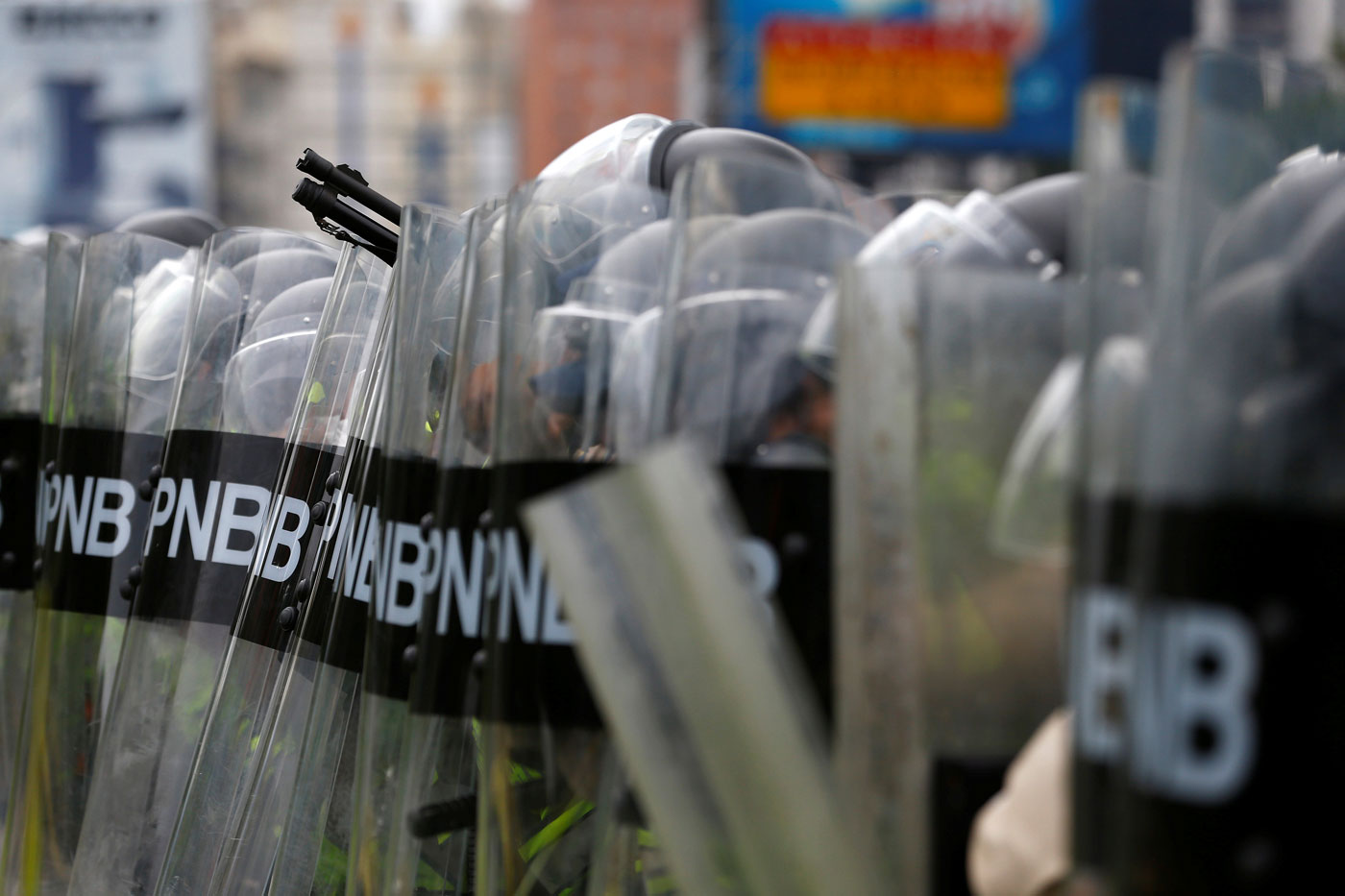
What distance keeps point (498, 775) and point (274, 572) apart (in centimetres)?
68

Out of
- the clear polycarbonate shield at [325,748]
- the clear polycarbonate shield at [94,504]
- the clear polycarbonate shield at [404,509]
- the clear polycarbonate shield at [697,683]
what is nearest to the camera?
the clear polycarbonate shield at [697,683]

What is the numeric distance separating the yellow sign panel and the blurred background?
0.08 ft

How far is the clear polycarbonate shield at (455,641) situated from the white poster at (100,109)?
103ft

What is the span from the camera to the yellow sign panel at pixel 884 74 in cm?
1953

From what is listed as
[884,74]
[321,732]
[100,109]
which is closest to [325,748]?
[321,732]

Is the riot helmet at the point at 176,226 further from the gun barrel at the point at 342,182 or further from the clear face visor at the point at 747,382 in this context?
the clear face visor at the point at 747,382

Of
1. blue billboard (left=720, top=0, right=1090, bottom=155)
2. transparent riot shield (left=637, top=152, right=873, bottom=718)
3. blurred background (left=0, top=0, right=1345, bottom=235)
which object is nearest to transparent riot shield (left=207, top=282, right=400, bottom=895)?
transparent riot shield (left=637, top=152, right=873, bottom=718)

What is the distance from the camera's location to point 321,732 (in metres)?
1.88

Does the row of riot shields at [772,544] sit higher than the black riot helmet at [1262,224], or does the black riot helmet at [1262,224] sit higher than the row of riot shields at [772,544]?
the black riot helmet at [1262,224]

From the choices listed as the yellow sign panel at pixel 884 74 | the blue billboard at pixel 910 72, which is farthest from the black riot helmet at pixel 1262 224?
the yellow sign panel at pixel 884 74

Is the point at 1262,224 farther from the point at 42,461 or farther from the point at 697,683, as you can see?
the point at 42,461

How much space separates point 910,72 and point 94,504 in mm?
18728

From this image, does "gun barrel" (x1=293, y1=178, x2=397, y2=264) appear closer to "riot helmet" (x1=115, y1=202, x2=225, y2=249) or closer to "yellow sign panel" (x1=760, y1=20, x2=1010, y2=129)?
"riot helmet" (x1=115, y1=202, x2=225, y2=249)

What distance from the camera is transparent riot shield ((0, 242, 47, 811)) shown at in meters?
2.64
